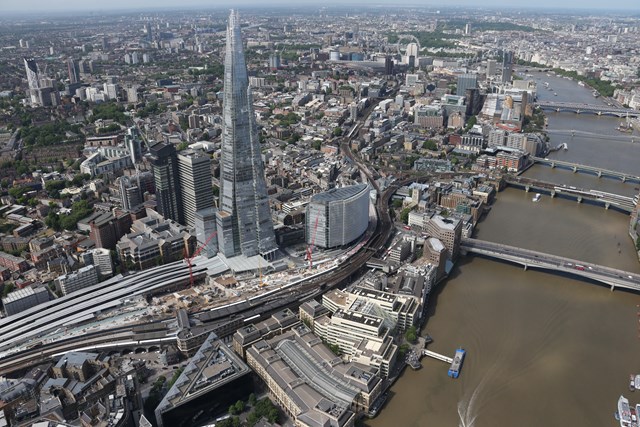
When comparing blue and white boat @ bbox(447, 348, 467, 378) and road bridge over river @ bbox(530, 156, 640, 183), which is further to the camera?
road bridge over river @ bbox(530, 156, 640, 183)

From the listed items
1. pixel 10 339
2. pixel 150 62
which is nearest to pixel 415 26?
pixel 150 62

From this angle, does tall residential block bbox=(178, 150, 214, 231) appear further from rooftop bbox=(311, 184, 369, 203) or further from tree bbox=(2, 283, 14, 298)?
tree bbox=(2, 283, 14, 298)

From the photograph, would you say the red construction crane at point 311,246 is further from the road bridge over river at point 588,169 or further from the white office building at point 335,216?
the road bridge over river at point 588,169

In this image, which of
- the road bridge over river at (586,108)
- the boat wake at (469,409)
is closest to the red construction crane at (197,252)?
the boat wake at (469,409)

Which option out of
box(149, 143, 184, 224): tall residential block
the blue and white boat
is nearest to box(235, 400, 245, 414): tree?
the blue and white boat

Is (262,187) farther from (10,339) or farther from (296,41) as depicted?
(296,41)

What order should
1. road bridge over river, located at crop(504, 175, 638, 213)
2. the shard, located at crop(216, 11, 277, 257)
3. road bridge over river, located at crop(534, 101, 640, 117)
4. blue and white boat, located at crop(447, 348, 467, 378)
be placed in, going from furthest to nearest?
road bridge over river, located at crop(534, 101, 640, 117) → road bridge over river, located at crop(504, 175, 638, 213) → the shard, located at crop(216, 11, 277, 257) → blue and white boat, located at crop(447, 348, 467, 378)

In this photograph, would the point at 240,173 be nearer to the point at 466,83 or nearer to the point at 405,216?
the point at 405,216
